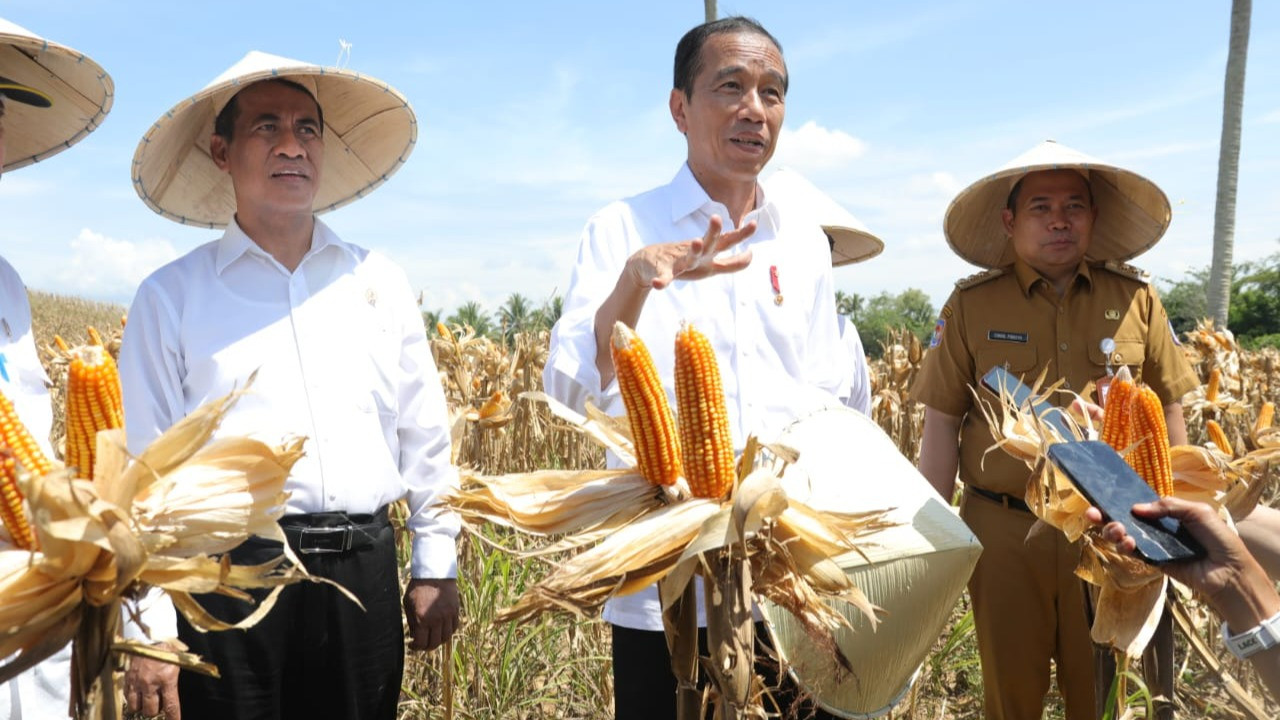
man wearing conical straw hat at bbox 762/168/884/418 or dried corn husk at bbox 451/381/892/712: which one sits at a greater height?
man wearing conical straw hat at bbox 762/168/884/418

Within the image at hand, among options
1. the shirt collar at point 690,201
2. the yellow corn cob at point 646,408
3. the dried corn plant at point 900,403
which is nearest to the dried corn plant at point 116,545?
the yellow corn cob at point 646,408

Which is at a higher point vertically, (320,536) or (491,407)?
(491,407)

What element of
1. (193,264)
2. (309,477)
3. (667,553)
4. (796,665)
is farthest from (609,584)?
(193,264)

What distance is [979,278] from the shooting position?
3799mm

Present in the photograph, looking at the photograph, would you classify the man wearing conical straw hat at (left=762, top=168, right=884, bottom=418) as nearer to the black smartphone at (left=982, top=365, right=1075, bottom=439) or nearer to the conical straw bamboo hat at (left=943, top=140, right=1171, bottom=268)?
the conical straw bamboo hat at (left=943, top=140, right=1171, bottom=268)

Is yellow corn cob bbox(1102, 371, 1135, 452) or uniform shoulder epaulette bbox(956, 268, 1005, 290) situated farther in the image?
uniform shoulder epaulette bbox(956, 268, 1005, 290)

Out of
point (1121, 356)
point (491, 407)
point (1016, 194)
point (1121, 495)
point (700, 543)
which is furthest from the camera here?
point (491, 407)

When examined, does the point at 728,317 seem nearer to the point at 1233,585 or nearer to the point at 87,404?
the point at 1233,585

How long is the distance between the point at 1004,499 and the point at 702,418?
215cm

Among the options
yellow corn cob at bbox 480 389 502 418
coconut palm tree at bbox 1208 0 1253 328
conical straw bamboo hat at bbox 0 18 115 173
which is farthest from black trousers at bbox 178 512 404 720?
coconut palm tree at bbox 1208 0 1253 328

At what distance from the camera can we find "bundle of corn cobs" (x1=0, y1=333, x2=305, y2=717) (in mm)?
1432

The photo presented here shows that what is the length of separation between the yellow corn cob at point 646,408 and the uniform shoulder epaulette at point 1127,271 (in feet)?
8.27

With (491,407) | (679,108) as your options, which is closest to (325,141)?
(679,108)

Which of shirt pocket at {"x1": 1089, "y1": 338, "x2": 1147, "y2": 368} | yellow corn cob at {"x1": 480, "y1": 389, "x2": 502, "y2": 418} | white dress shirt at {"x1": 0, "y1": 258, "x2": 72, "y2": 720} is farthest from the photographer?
yellow corn cob at {"x1": 480, "y1": 389, "x2": 502, "y2": 418}
